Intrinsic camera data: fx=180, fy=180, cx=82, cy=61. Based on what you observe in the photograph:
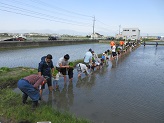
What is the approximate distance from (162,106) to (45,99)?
3.95m

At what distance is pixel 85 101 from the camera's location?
616cm

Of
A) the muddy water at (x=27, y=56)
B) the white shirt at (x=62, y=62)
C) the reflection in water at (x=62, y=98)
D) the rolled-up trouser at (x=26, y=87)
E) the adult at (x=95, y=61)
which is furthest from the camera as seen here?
the muddy water at (x=27, y=56)

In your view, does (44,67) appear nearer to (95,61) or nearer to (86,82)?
(86,82)

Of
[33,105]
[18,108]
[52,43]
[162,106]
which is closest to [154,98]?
[162,106]

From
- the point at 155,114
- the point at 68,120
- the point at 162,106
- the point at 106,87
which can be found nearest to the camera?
the point at 68,120

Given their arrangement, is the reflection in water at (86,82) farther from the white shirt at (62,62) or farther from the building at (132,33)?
the building at (132,33)

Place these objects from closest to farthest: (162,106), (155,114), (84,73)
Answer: (155,114), (162,106), (84,73)

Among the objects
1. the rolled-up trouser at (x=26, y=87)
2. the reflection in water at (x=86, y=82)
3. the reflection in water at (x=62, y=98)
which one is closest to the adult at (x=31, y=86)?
the rolled-up trouser at (x=26, y=87)

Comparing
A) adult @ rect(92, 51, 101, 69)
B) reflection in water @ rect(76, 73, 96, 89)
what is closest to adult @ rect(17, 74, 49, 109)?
reflection in water @ rect(76, 73, 96, 89)

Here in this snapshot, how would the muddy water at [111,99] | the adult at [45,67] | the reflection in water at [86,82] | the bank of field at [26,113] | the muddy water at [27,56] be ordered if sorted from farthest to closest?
the muddy water at [27,56] → the reflection in water at [86,82] → the adult at [45,67] → the muddy water at [111,99] → the bank of field at [26,113]

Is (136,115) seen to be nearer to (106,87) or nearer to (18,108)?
(106,87)

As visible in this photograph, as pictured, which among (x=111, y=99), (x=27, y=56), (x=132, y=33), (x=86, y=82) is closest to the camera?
(x=111, y=99)

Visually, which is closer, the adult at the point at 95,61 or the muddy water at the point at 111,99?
the muddy water at the point at 111,99

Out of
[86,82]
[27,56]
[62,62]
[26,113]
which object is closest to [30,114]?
[26,113]
